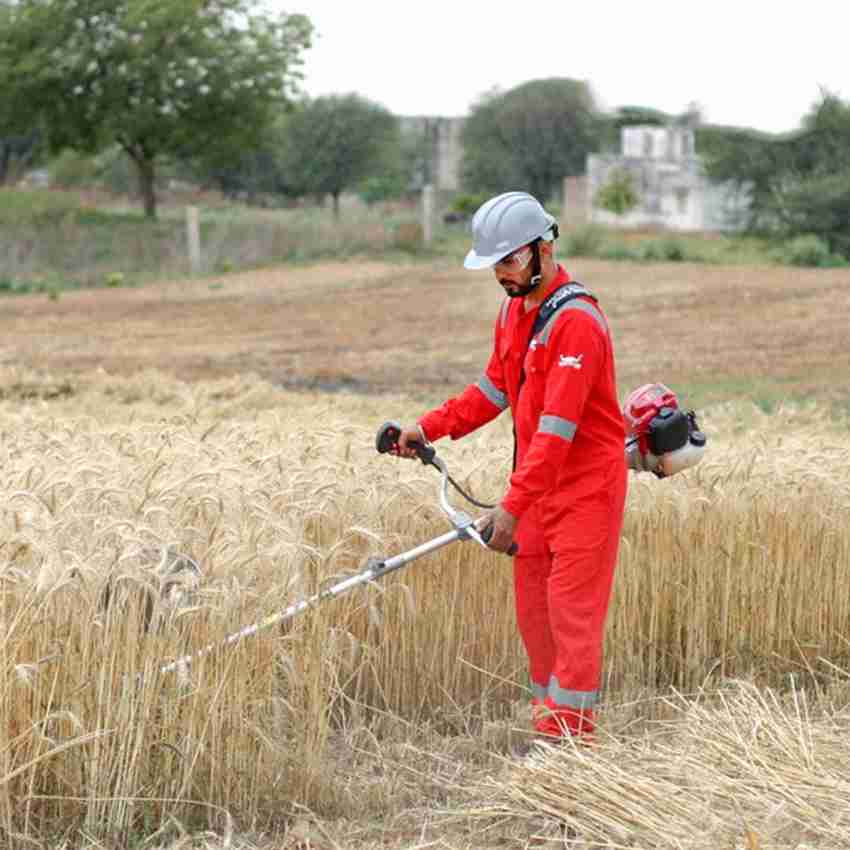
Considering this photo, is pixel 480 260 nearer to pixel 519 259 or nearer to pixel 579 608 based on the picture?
pixel 519 259

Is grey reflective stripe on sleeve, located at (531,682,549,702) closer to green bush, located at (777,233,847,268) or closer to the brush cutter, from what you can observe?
the brush cutter

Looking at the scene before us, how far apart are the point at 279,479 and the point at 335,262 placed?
97.6 feet

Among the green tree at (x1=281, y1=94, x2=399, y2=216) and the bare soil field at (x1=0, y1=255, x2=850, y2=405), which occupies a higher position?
the green tree at (x1=281, y1=94, x2=399, y2=216)

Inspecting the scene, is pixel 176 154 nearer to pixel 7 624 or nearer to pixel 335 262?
pixel 335 262

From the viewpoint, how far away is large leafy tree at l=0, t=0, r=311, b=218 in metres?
39.1

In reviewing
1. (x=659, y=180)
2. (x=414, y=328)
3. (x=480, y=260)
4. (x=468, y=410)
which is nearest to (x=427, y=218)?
(x=414, y=328)

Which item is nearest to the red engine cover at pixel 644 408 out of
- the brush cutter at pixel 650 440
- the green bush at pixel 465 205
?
the brush cutter at pixel 650 440

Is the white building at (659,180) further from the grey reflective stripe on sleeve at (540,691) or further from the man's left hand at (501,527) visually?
the man's left hand at (501,527)

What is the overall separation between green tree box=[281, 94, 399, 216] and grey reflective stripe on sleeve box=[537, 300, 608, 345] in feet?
181

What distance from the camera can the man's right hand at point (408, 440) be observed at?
591 cm

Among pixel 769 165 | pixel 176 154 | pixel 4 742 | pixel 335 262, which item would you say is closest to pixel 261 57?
pixel 176 154

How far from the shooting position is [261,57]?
40.7 meters

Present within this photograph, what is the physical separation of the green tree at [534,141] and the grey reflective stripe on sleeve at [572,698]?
51.5 metres

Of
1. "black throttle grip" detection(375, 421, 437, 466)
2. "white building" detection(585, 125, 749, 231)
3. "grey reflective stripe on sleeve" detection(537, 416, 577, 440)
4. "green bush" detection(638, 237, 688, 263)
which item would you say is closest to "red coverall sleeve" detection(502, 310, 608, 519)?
"grey reflective stripe on sleeve" detection(537, 416, 577, 440)
